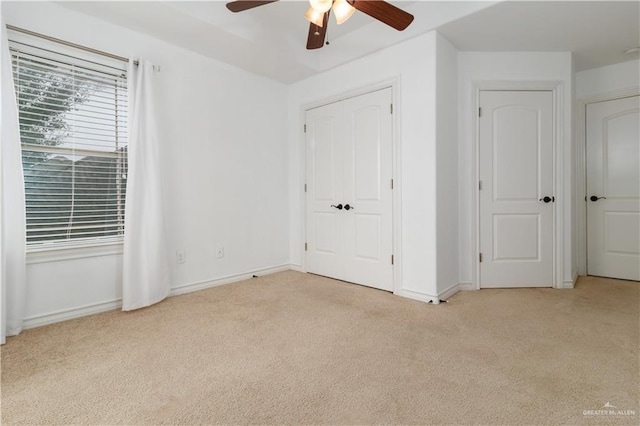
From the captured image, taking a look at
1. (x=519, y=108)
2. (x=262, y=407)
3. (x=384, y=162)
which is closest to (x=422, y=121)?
(x=384, y=162)

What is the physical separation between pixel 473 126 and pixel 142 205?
324 centimetres

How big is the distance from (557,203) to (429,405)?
2845mm

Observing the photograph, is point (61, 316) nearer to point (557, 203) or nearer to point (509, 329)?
point (509, 329)

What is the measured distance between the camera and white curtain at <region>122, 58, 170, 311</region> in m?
2.69

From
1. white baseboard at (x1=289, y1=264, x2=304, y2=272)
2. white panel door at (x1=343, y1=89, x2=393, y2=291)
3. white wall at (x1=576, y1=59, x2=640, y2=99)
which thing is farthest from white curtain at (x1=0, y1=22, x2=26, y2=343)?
white wall at (x1=576, y1=59, x2=640, y2=99)

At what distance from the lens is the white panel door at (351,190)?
327 centimetres

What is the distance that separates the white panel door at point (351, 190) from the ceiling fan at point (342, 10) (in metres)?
1.17

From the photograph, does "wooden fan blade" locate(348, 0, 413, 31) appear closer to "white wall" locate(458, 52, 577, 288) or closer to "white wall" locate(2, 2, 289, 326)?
"white wall" locate(458, 52, 577, 288)

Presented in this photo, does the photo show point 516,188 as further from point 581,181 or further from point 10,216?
point 10,216

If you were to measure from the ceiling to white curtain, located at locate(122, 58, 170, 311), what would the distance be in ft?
1.41

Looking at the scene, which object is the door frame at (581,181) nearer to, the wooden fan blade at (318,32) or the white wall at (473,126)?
the white wall at (473,126)

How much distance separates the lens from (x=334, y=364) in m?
1.82

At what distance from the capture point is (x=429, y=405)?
1.46 m

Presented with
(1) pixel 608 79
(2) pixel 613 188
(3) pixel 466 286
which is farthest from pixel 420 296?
(1) pixel 608 79
